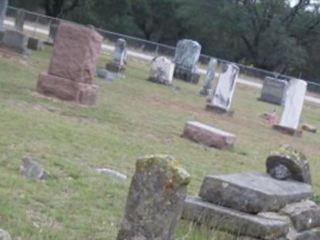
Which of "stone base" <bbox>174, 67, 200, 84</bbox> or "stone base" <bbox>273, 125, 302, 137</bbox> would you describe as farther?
"stone base" <bbox>174, 67, 200, 84</bbox>

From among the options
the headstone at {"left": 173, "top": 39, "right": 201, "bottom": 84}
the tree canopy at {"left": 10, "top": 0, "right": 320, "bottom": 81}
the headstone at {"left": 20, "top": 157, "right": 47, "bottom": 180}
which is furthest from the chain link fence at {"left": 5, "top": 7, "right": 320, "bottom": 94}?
the headstone at {"left": 20, "top": 157, "right": 47, "bottom": 180}

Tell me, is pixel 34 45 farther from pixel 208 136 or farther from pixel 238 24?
pixel 238 24

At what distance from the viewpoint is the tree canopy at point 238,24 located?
58094mm

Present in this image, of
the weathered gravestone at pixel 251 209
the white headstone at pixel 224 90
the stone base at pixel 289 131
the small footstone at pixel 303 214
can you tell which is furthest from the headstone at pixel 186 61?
the weathered gravestone at pixel 251 209

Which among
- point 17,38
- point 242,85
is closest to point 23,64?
point 17,38

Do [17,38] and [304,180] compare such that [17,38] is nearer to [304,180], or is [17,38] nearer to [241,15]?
[304,180]

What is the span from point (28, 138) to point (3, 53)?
39.7 ft

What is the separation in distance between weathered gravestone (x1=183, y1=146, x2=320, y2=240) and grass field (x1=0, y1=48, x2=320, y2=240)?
17cm

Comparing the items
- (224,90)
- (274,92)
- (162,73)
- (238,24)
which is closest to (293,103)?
(224,90)

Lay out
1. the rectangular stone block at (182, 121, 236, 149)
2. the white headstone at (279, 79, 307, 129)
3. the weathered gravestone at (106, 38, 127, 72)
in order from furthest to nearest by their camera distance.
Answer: the weathered gravestone at (106, 38, 127, 72) → the white headstone at (279, 79, 307, 129) → the rectangular stone block at (182, 121, 236, 149)

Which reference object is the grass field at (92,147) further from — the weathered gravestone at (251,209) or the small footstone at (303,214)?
the small footstone at (303,214)

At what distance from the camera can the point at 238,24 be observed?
197ft

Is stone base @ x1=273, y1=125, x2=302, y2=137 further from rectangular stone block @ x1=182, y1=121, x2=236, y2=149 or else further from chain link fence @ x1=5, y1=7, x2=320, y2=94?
chain link fence @ x1=5, y1=7, x2=320, y2=94

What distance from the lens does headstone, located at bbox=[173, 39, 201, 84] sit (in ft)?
94.2
